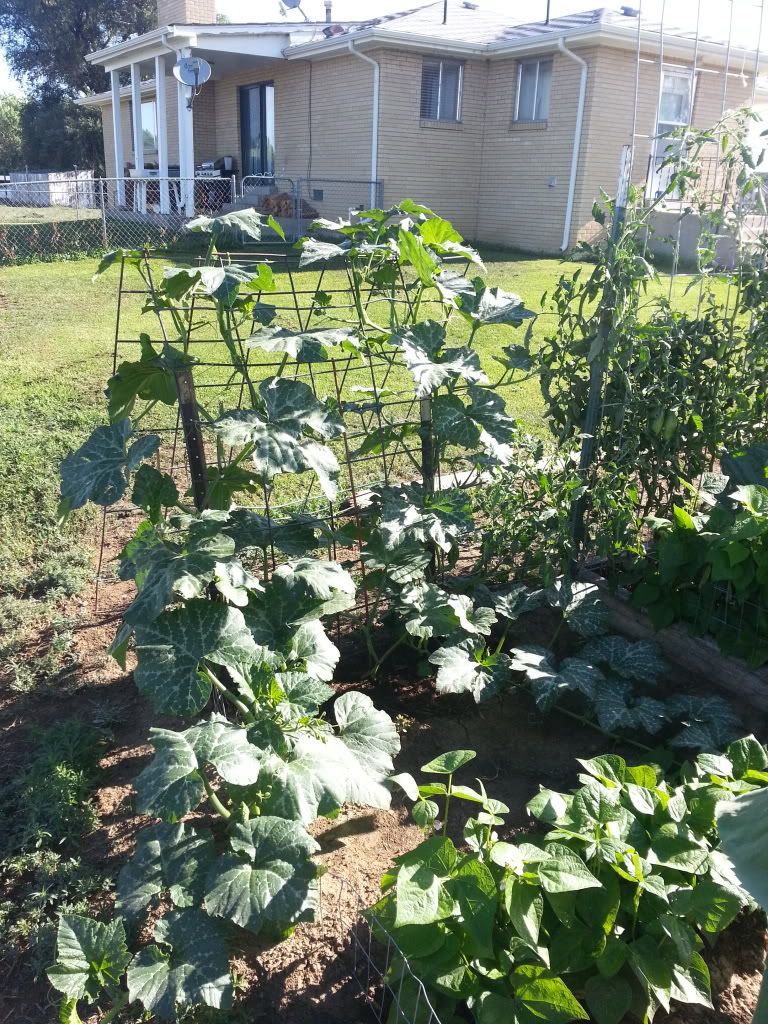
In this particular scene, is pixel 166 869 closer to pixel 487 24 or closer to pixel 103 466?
pixel 103 466

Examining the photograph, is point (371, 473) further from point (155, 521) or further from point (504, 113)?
point (504, 113)

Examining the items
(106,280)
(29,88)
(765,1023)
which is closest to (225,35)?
(106,280)

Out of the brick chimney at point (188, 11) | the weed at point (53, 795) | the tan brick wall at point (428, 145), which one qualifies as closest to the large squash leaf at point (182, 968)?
the weed at point (53, 795)

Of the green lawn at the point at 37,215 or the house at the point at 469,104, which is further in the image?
the green lawn at the point at 37,215

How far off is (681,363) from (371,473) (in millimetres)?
1989

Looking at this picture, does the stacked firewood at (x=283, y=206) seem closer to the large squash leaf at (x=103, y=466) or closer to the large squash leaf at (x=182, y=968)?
the large squash leaf at (x=103, y=466)

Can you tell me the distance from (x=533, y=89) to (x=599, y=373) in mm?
12882

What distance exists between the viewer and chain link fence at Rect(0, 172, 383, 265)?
1222cm

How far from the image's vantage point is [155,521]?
2320 mm

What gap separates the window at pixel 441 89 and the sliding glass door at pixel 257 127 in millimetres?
3955

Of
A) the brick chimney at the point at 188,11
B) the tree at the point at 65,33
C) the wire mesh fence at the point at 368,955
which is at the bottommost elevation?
the wire mesh fence at the point at 368,955

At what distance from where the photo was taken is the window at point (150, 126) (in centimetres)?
2103

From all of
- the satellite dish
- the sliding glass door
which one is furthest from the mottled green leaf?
the sliding glass door

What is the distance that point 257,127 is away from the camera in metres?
17.6
